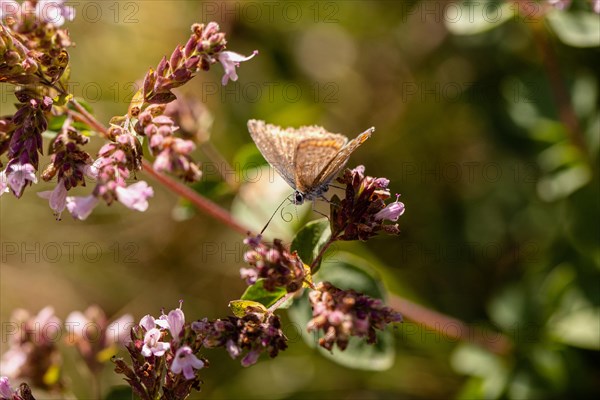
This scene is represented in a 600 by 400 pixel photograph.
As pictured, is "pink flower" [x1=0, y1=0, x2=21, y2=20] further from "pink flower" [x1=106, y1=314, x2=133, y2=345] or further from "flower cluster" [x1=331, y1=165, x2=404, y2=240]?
"pink flower" [x1=106, y1=314, x2=133, y2=345]

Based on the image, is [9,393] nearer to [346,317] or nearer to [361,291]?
[346,317]

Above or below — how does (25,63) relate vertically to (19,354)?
above

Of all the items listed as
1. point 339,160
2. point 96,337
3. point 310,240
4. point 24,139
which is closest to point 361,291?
point 310,240

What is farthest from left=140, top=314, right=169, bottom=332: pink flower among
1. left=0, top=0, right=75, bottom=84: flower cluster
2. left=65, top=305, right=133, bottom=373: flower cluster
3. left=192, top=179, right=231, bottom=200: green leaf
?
left=192, top=179, right=231, bottom=200: green leaf

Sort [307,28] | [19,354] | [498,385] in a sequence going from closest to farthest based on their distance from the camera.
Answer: [19,354] < [498,385] < [307,28]

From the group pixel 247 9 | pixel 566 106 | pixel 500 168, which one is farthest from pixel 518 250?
pixel 247 9

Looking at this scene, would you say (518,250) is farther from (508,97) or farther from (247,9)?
(247,9)
